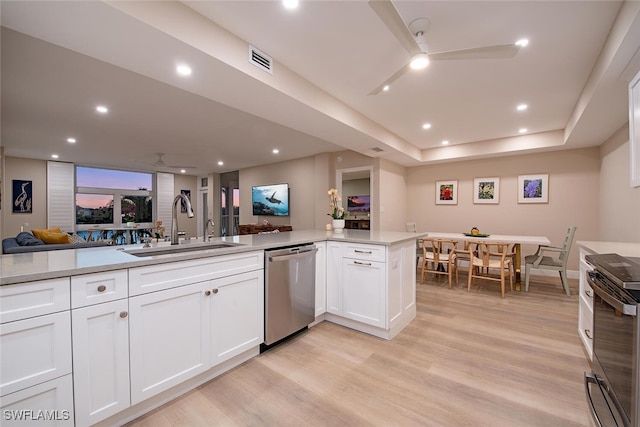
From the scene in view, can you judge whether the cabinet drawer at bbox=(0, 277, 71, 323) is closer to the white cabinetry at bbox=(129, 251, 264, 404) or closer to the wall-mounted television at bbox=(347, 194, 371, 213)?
the white cabinetry at bbox=(129, 251, 264, 404)

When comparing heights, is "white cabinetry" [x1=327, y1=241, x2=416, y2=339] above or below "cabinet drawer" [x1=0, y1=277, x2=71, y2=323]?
below

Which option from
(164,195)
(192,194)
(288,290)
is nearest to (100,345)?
(288,290)

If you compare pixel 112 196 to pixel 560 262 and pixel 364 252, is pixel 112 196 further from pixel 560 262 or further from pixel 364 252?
pixel 560 262

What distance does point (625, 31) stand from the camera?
5.38ft

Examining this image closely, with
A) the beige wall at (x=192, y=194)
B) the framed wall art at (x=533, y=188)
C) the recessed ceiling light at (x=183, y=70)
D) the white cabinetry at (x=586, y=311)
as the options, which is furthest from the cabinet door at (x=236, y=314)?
the beige wall at (x=192, y=194)

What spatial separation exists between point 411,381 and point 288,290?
117 cm

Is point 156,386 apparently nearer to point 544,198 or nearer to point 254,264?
point 254,264

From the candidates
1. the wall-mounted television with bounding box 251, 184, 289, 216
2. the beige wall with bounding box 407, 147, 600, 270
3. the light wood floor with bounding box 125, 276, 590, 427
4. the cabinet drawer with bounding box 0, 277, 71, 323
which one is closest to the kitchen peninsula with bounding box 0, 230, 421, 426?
the cabinet drawer with bounding box 0, 277, 71, 323

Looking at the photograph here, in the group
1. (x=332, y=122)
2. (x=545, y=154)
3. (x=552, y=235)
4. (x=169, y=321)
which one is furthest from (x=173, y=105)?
(x=552, y=235)

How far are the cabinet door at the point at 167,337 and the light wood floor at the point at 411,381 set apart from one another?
197mm

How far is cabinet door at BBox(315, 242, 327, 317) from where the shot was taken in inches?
106

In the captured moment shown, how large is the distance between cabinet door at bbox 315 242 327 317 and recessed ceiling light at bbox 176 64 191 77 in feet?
6.12

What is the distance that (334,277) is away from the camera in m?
2.75

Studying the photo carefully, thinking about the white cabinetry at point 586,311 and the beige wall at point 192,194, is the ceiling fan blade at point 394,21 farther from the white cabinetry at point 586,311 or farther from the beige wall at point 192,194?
the beige wall at point 192,194
